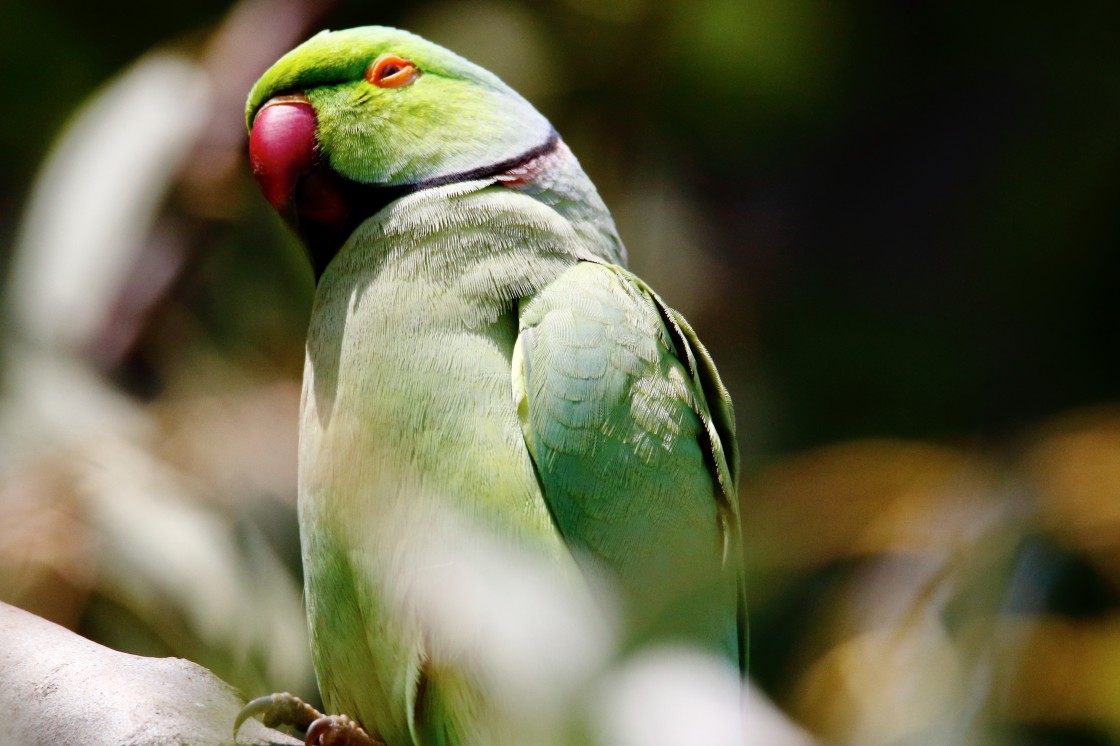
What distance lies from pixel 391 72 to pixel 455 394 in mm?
691

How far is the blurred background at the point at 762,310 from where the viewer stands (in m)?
2.27

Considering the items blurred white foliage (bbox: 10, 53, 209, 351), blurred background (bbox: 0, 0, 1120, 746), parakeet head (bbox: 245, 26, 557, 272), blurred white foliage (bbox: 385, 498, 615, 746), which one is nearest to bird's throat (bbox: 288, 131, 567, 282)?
parakeet head (bbox: 245, 26, 557, 272)

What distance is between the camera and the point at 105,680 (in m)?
1.27

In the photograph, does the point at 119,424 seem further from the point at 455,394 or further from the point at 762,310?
the point at 762,310

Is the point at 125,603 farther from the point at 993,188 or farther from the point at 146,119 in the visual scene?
the point at 993,188

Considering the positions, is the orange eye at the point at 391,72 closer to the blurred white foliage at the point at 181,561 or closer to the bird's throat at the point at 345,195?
the bird's throat at the point at 345,195

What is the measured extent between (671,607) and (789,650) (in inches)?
115

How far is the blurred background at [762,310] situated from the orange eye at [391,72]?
101cm

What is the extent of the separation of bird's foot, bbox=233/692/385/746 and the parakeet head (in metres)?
0.77

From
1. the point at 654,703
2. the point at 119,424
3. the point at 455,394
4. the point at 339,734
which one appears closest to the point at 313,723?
the point at 339,734

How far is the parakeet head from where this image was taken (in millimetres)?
1907

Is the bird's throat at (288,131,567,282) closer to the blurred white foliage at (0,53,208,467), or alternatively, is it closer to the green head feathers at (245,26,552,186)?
the green head feathers at (245,26,552,186)

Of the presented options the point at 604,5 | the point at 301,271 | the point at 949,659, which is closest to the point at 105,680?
the point at 949,659

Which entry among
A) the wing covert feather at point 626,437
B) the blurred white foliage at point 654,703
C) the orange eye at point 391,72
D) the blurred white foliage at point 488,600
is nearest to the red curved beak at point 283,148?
the orange eye at point 391,72
